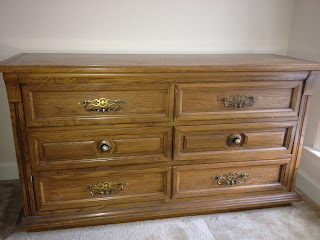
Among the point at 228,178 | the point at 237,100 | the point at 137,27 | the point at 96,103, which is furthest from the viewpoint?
the point at 137,27

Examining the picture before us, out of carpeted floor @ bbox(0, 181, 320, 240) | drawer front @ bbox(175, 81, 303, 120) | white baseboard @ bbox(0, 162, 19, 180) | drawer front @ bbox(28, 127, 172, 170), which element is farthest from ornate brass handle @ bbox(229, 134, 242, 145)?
white baseboard @ bbox(0, 162, 19, 180)

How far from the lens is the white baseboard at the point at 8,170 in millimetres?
1859

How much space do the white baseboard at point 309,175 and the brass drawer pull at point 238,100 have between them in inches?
26.5

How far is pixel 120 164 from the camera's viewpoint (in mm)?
1397

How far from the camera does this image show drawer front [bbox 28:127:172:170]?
131cm

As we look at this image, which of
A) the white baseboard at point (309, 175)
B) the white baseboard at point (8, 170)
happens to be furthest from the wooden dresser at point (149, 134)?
the white baseboard at point (8, 170)

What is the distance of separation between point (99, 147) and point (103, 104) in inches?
8.2

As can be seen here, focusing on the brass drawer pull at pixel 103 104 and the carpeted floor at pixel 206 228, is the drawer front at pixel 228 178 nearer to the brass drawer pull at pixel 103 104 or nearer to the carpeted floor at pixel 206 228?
the carpeted floor at pixel 206 228

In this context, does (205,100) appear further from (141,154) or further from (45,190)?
(45,190)

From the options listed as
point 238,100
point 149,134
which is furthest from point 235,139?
point 149,134

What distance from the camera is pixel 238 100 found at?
4.63 feet

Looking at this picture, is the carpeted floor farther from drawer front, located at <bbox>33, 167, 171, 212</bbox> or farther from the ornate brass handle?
the ornate brass handle

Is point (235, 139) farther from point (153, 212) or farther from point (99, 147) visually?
point (99, 147)

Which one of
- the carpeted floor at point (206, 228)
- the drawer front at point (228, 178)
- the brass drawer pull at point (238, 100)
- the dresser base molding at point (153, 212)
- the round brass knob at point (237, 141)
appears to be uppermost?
the brass drawer pull at point (238, 100)
